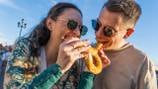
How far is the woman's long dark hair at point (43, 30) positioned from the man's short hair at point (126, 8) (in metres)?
0.38

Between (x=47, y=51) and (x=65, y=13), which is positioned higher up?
(x=65, y=13)

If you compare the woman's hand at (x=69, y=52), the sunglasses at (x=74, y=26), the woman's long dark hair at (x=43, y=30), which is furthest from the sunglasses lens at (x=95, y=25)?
the woman's hand at (x=69, y=52)

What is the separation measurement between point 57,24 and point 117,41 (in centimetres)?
73

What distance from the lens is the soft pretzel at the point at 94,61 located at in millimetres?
4301

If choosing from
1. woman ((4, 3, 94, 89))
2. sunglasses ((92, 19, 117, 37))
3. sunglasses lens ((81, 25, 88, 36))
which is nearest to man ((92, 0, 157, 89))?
sunglasses ((92, 19, 117, 37))

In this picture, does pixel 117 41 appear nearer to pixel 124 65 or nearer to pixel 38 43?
pixel 124 65

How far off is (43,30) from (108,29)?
0.82 m

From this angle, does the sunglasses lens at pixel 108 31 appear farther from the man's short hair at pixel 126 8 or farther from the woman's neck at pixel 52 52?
the woman's neck at pixel 52 52

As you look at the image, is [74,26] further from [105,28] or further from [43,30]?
[43,30]

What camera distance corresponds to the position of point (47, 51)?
4641mm

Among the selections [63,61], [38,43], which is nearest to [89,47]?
[63,61]

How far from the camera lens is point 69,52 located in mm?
4000

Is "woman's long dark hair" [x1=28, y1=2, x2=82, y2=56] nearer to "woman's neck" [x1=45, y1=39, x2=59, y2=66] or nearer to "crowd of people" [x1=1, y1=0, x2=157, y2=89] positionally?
"crowd of people" [x1=1, y1=0, x2=157, y2=89]


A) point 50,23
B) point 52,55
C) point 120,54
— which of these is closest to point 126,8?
point 120,54
